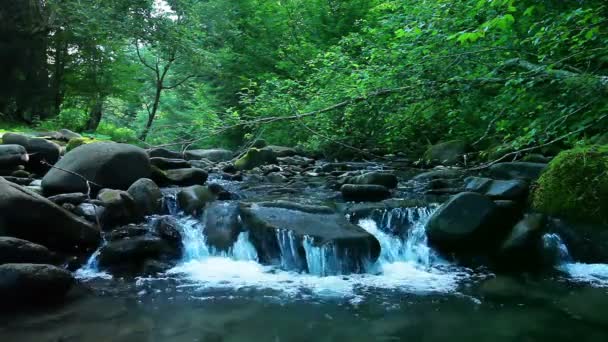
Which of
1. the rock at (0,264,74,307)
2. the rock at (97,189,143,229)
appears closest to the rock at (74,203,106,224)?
the rock at (97,189,143,229)

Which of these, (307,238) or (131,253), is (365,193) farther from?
(131,253)

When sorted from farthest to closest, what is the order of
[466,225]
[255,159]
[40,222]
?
[255,159] < [466,225] < [40,222]

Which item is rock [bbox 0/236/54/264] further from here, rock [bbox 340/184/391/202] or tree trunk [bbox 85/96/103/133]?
tree trunk [bbox 85/96/103/133]

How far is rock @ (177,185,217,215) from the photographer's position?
25.8 ft

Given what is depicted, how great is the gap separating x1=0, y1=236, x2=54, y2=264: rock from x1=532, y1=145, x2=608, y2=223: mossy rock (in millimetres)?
6759

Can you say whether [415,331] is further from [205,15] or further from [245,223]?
[205,15]

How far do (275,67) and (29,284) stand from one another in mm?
15735

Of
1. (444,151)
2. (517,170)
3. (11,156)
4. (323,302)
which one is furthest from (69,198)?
(444,151)

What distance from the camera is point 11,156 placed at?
28.5ft

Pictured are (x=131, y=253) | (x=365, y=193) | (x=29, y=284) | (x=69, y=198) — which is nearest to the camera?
(x=29, y=284)

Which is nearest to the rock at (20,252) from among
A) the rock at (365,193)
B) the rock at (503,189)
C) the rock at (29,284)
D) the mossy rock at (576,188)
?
the rock at (29,284)

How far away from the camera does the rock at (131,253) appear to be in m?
6.05

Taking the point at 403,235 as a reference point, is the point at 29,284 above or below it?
below

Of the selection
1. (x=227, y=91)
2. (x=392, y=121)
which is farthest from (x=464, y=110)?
(x=227, y=91)
